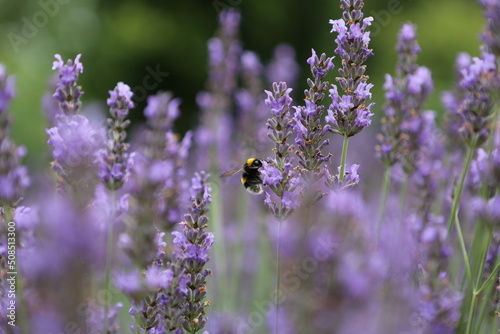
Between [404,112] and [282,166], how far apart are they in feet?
3.27

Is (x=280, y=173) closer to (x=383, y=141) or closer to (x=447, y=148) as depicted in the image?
(x=383, y=141)

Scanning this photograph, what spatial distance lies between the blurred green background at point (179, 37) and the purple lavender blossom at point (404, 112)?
641cm

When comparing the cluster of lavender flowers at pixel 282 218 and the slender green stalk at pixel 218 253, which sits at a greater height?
the slender green stalk at pixel 218 253

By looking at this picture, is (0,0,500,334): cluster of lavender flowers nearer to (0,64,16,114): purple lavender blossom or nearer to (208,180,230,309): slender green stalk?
(0,64,16,114): purple lavender blossom

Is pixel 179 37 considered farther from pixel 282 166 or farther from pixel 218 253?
pixel 282 166

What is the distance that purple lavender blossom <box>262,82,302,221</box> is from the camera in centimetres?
174

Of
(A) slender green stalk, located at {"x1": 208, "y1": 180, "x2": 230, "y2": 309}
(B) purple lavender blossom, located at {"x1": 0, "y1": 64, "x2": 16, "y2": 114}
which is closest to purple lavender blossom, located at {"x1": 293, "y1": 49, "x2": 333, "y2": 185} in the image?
(B) purple lavender blossom, located at {"x1": 0, "y1": 64, "x2": 16, "y2": 114}

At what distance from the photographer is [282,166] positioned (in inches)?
69.3

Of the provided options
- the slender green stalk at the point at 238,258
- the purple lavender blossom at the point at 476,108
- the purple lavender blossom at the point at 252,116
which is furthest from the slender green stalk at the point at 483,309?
the purple lavender blossom at the point at 252,116

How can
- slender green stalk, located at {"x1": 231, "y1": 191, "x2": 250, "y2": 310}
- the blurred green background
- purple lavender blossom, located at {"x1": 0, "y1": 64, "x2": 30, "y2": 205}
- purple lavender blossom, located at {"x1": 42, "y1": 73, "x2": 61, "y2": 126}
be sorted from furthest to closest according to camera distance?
1. the blurred green background
2. slender green stalk, located at {"x1": 231, "y1": 191, "x2": 250, "y2": 310}
3. purple lavender blossom, located at {"x1": 42, "y1": 73, "x2": 61, "y2": 126}
4. purple lavender blossom, located at {"x1": 0, "y1": 64, "x2": 30, "y2": 205}

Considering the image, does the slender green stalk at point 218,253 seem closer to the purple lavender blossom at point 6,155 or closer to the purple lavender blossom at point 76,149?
the purple lavender blossom at point 76,149

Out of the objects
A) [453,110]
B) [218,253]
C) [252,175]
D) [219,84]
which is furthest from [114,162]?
[219,84]

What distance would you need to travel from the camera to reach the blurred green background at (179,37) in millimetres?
9109

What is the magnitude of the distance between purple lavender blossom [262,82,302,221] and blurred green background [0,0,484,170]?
Answer: 732 centimetres
